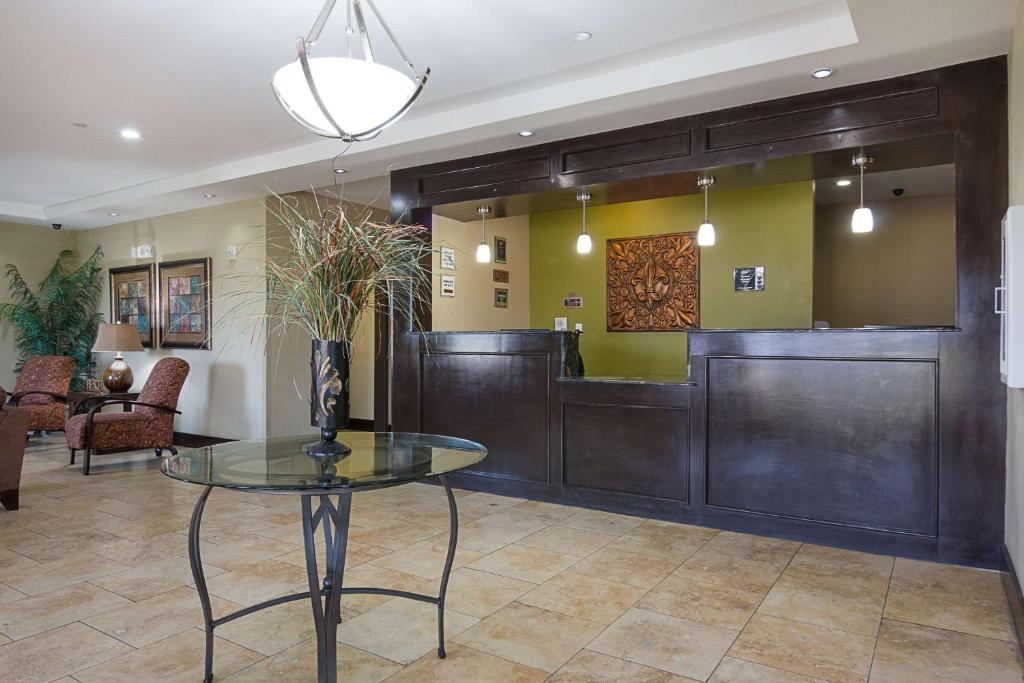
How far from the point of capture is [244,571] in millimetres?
3188

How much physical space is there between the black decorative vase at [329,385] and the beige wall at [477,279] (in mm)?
4068

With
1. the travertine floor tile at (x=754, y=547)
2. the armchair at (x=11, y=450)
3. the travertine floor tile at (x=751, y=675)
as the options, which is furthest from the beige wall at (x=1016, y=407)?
the armchair at (x=11, y=450)

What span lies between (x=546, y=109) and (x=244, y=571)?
3.13 meters

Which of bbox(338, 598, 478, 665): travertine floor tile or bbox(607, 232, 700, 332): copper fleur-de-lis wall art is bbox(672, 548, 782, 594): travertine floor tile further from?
bbox(607, 232, 700, 332): copper fleur-de-lis wall art

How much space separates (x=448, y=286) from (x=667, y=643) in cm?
461

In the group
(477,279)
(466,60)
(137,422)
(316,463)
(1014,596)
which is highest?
(466,60)

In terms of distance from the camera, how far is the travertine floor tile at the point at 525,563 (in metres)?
3.14

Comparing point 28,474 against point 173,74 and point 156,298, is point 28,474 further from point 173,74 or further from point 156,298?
point 173,74

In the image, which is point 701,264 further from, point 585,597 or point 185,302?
point 185,302

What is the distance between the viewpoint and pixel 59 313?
8133mm

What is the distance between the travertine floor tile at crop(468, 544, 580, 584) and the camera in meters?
3.14

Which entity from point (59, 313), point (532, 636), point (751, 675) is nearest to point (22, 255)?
point (59, 313)

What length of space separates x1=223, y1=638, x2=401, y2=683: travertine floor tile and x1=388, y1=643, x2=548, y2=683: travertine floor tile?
0.25ft

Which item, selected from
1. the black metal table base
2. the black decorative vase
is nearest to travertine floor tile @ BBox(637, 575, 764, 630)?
the black metal table base
